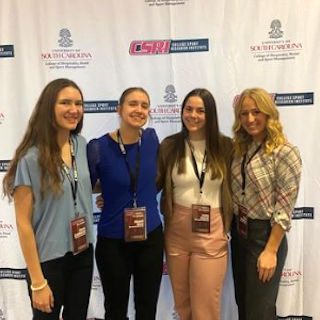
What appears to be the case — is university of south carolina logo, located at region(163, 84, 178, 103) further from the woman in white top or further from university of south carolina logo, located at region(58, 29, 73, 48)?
university of south carolina logo, located at region(58, 29, 73, 48)

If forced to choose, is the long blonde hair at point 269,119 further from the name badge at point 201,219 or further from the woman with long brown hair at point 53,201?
the woman with long brown hair at point 53,201

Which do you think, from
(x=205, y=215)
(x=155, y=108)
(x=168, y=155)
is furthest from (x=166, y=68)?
(x=205, y=215)

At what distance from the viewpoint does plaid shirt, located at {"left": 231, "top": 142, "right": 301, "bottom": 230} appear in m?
1.59

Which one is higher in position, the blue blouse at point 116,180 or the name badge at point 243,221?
the blue blouse at point 116,180

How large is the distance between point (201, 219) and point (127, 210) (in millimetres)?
393

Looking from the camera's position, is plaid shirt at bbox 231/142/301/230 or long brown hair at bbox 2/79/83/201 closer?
long brown hair at bbox 2/79/83/201

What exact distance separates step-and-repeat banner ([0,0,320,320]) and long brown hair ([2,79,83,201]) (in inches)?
35.2

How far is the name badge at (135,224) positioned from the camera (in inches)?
66.4

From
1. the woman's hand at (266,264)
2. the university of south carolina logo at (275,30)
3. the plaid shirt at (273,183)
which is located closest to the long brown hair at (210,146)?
the plaid shirt at (273,183)

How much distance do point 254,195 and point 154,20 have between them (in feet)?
4.33

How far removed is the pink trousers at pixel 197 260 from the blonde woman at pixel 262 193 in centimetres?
13

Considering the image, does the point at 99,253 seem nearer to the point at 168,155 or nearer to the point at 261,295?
the point at 168,155

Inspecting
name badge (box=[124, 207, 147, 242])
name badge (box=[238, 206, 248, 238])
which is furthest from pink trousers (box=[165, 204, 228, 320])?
name badge (box=[124, 207, 147, 242])

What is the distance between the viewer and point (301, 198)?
2291 mm
